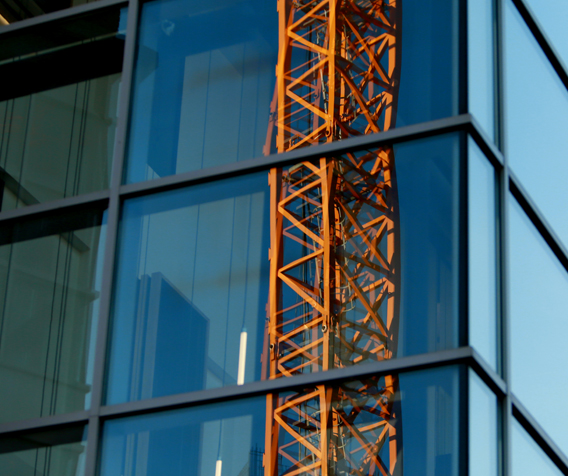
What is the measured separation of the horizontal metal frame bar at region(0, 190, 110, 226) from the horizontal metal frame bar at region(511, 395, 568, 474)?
4136mm

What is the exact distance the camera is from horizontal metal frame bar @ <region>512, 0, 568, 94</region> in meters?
9.62

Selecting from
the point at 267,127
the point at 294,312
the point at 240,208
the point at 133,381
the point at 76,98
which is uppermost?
the point at 76,98

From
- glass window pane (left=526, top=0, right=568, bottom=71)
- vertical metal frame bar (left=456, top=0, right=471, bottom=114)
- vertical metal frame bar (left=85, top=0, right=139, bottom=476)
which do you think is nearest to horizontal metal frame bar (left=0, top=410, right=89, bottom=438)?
vertical metal frame bar (left=85, top=0, right=139, bottom=476)

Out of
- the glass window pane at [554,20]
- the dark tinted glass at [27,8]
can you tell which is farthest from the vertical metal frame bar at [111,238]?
the glass window pane at [554,20]

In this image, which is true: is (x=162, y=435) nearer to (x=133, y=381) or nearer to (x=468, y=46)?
(x=133, y=381)

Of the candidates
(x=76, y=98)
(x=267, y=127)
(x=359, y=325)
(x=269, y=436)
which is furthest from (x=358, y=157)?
(x=76, y=98)

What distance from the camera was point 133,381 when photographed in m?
8.09

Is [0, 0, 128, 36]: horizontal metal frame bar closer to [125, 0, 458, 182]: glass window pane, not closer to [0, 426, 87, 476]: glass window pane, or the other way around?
[125, 0, 458, 182]: glass window pane

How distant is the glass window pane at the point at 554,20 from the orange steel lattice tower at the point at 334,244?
2.10 meters

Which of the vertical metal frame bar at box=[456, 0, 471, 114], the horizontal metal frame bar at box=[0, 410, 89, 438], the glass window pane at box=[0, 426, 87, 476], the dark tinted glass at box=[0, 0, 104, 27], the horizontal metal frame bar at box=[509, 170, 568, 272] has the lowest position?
the glass window pane at box=[0, 426, 87, 476]

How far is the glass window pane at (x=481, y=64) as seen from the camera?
26.7 feet

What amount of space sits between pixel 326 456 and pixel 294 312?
4.15 feet

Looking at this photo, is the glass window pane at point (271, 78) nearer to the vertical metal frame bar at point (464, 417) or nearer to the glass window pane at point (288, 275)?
the glass window pane at point (288, 275)

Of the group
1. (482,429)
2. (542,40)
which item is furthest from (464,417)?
(542,40)
